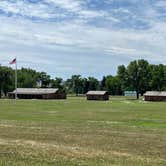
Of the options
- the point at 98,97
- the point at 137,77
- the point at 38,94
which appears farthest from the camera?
the point at 137,77

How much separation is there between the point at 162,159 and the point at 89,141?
221 inches

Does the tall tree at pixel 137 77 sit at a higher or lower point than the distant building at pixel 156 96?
higher

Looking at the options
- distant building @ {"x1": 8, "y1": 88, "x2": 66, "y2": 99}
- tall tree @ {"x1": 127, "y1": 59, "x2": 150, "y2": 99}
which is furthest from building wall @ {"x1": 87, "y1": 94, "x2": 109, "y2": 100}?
tall tree @ {"x1": 127, "y1": 59, "x2": 150, "y2": 99}

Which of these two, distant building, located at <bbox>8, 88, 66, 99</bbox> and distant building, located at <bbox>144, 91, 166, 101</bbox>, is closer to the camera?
distant building, located at <bbox>144, 91, 166, 101</bbox>

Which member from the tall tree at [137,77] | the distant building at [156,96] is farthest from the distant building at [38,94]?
the tall tree at [137,77]

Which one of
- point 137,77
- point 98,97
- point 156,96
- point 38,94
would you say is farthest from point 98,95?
point 137,77

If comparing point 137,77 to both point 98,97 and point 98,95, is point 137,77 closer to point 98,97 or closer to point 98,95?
point 98,95

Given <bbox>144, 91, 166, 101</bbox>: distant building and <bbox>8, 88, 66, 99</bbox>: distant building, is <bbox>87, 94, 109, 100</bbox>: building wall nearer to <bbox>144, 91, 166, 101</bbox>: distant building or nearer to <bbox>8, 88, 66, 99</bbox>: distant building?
<bbox>8, 88, 66, 99</bbox>: distant building

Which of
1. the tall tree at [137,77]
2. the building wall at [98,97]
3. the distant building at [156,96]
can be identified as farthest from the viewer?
the tall tree at [137,77]

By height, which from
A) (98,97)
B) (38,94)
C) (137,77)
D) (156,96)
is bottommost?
(98,97)

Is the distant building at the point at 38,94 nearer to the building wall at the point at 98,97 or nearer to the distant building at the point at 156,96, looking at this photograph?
the building wall at the point at 98,97

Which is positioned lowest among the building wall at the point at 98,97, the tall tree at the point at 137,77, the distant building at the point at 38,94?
the building wall at the point at 98,97

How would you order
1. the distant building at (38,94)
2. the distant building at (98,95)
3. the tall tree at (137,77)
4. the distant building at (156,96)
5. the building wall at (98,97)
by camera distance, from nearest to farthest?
the distant building at (156,96), the distant building at (38,94), the building wall at (98,97), the distant building at (98,95), the tall tree at (137,77)

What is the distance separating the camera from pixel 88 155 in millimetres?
15750
